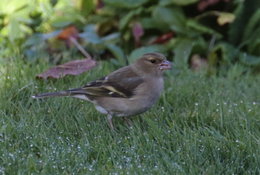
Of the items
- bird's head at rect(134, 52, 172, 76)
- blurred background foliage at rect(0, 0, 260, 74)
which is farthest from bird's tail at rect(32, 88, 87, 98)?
blurred background foliage at rect(0, 0, 260, 74)

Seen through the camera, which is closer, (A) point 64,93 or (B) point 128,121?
(A) point 64,93

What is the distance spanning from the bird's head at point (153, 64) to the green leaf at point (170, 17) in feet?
7.45

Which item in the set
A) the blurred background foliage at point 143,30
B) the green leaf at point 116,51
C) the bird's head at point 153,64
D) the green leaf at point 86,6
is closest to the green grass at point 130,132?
the bird's head at point 153,64

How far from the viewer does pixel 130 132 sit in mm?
5656

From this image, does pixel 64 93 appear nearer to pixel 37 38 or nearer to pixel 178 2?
pixel 37 38

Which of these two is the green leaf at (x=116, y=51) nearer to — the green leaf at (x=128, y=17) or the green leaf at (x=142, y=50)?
the green leaf at (x=142, y=50)

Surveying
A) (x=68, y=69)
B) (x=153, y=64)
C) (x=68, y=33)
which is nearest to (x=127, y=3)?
(x=68, y=33)

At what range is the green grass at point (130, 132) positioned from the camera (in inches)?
192

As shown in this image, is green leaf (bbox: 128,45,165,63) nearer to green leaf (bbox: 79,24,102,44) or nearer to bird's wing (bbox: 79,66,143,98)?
green leaf (bbox: 79,24,102,44)

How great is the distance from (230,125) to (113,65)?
8.88 feet

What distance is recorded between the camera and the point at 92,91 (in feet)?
20.2

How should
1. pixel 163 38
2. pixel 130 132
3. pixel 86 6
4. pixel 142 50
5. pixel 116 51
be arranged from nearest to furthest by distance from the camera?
1. pixel 130 132
2. pixel 142 50
3. pixel 116 51
4. pixel 163 38
5. pixel 86 6

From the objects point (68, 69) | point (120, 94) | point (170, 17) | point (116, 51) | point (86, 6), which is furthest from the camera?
point (86, 6)

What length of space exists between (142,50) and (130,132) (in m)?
2.91
